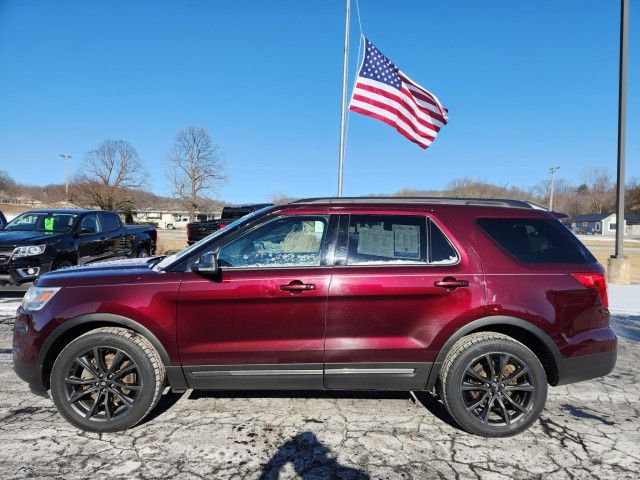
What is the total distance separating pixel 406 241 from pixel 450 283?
473 mm

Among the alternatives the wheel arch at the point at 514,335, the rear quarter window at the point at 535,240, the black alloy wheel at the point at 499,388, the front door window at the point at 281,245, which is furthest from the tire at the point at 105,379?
the rear quarter window at the point at 535,240

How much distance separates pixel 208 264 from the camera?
3162 millimetres

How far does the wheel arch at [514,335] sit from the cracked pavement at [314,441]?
463mm

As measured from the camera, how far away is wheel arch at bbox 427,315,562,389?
3268 millimetres

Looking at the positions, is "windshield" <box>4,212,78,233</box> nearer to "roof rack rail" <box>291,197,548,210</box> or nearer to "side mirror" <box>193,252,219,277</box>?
"side mirror" <box>193,252,219,277</box>

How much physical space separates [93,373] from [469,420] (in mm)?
2865

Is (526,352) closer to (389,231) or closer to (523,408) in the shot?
(523,408)

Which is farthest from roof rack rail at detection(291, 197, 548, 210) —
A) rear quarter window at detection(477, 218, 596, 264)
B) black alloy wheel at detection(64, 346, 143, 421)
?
black alloy wheel at detection(64, 346, 143, 421)

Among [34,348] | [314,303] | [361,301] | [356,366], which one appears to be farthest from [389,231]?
[34,348]

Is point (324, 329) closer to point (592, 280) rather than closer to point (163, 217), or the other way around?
point (592, 280)

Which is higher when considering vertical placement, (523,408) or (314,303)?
(314,303)

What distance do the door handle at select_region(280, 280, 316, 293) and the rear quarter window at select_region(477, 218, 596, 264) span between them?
4.86 feet

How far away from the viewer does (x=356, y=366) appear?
10.8 ft

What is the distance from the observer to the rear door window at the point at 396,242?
3379mm
